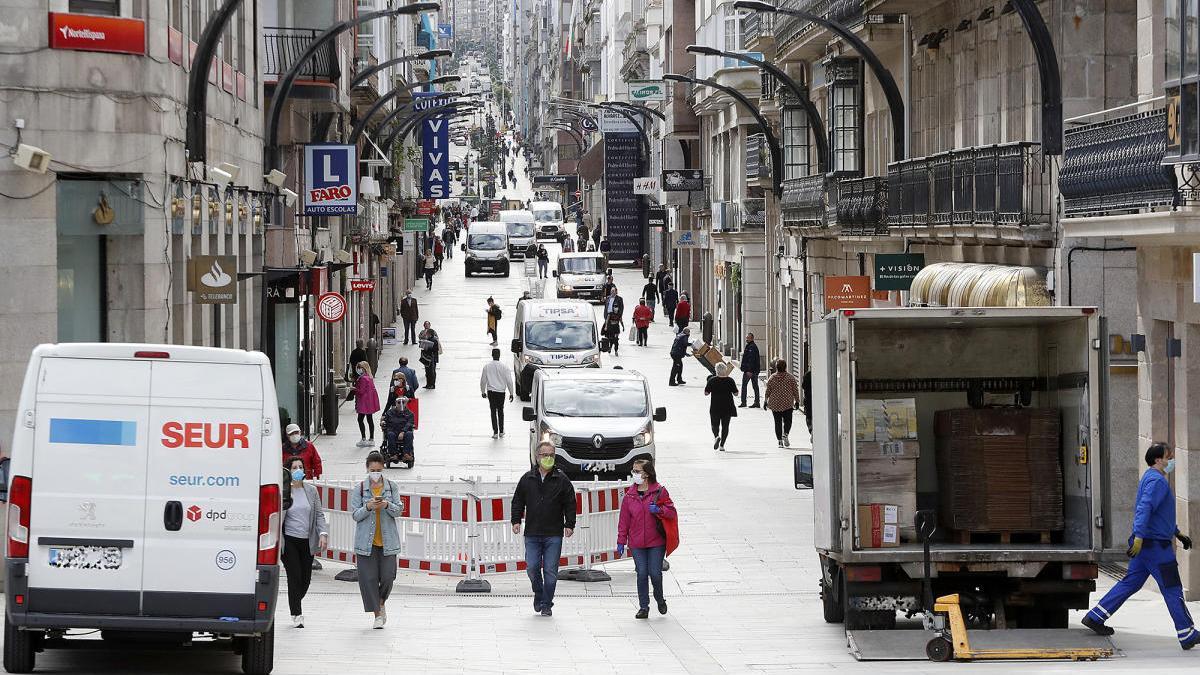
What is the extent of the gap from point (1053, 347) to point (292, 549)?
21.1 ft

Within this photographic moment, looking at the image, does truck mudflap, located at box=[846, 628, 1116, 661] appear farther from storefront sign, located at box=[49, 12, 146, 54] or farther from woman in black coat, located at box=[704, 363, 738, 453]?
woman in black coat, located at box=[704, 363, 738, 453]

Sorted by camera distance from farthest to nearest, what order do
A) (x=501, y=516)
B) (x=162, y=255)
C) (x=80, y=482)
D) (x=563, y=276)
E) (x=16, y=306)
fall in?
(x=563, y=276), (x=162, y=255), (x=501, y=516), (x=16, y=306), (x=80, y=482)

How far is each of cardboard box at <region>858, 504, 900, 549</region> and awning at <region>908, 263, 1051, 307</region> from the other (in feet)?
25.7

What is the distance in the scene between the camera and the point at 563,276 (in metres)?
75.0

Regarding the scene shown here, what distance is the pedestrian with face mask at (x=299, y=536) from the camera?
1709 cm

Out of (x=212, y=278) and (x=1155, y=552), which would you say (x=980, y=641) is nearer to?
(x=1155, y=552)

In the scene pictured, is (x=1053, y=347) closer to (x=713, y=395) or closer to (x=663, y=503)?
(x=663, y=503)

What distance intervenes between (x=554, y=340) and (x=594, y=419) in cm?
1616

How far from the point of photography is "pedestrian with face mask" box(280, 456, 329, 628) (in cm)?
1709

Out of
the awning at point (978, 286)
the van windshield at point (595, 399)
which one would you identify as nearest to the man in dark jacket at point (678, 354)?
the van windshield at point (595, 399)

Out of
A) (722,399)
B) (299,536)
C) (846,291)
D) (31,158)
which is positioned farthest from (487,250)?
(299,536)

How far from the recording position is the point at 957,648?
1474cm

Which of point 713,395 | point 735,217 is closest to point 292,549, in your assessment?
point 713,395

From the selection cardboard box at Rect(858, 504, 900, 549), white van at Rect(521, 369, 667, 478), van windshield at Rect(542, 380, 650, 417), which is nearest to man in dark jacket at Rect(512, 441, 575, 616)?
cardboard box at Rect(858, 504, 900, 549)
